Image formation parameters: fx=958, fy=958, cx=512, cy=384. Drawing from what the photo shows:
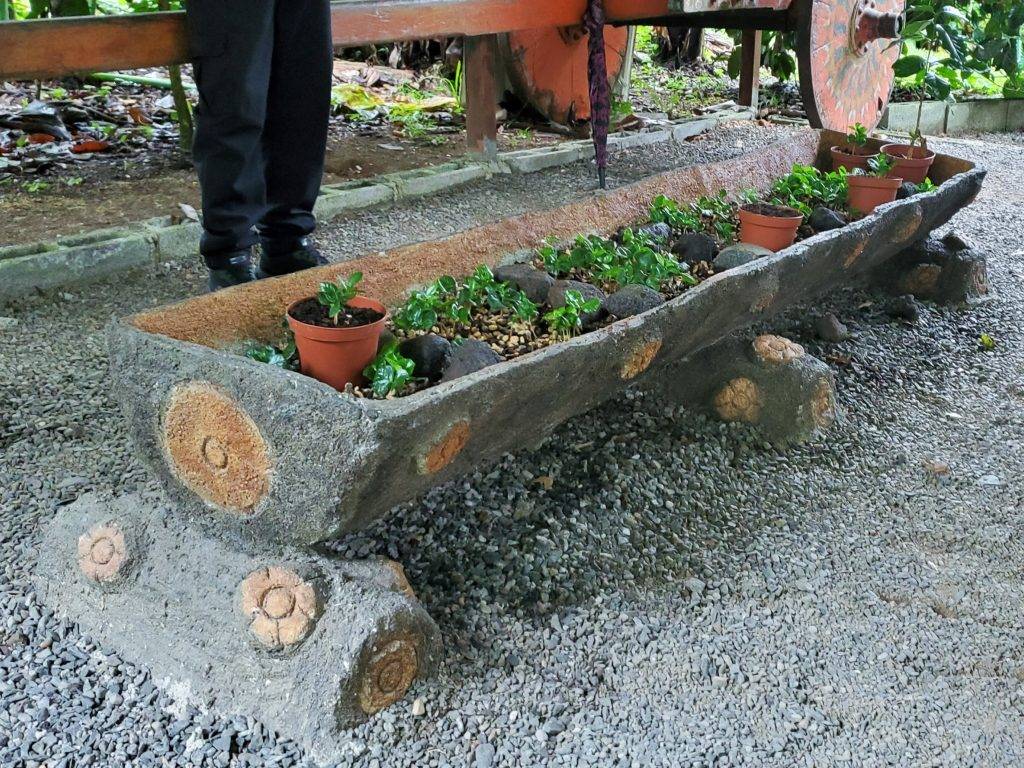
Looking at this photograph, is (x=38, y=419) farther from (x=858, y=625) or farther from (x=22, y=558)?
(x=858, y=625)

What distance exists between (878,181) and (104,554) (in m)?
2.75

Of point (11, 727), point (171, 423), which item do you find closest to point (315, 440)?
point (171, 423)

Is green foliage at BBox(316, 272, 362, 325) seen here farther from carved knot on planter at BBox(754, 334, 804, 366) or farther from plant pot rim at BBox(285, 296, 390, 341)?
carved knot on planter at BBox(754, 334, 804, 366)

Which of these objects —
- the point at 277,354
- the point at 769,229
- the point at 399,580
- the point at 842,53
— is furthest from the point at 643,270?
the point at 842,53

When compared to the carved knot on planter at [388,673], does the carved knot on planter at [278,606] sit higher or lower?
higher

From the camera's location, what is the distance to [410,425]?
146 centimetres

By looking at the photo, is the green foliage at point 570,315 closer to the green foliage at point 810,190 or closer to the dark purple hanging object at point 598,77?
the green foliage at point 810,190

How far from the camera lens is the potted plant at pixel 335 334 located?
185 cm

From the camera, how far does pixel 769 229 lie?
9.57ft

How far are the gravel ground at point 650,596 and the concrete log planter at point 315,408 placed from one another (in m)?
0.31

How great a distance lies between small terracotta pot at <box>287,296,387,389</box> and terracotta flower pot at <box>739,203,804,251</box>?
146 centimetres

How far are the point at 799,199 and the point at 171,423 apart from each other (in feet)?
8.26

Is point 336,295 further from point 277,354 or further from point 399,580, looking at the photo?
point 399,580

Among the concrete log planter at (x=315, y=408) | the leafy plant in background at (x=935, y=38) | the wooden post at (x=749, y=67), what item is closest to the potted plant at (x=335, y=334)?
the concrete log planter at (x=315, y=408)
